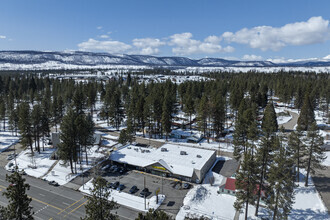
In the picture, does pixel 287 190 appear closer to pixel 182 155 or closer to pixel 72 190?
pixel 182 155

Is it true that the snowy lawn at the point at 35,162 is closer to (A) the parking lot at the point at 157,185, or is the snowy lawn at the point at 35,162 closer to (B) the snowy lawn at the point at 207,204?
(A) the parking lot at the point at 157,185

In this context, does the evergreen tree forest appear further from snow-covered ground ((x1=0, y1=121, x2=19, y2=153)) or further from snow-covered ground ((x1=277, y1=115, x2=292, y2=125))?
snow-covered ground ((x1=277, y1=115, x2=292, y2=125))

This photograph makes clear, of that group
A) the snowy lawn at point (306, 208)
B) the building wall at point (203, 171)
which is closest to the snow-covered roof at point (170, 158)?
the building wall at point (203, 171)

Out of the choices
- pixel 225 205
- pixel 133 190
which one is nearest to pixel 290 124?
pixel 225 205

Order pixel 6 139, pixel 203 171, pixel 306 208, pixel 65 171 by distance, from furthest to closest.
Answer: pixel 6 139 < pixel 65 171 < pixel 203 171 < pixel 306 208

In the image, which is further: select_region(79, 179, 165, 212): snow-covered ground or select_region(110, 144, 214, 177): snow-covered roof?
select_region(110, 144, 214, 177): snow-covered roof

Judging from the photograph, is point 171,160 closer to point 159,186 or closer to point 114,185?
point 159,186

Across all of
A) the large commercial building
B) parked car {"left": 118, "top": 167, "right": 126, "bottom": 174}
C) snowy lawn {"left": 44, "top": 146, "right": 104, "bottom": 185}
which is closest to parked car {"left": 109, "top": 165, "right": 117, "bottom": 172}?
parked car {"left": 118, "top": 167, "right": 126, "bottom": 174}
